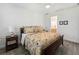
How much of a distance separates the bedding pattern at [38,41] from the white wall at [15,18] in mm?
252

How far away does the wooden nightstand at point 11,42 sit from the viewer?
1.62m

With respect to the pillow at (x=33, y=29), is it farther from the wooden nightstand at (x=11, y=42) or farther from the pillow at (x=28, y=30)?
the wooden nightstand at (x=11, y=42)

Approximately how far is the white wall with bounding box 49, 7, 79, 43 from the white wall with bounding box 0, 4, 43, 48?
0.43 metres

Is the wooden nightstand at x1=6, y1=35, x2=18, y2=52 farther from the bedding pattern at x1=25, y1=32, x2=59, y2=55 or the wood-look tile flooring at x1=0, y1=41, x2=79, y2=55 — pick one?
the bedding pattern at x1=25, y1=32, x2=59, y2=55

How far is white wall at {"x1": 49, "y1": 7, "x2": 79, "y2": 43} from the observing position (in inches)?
63.2

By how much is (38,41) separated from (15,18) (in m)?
0.67

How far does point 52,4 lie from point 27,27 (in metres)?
0.70

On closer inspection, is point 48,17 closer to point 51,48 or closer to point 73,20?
point 73,20

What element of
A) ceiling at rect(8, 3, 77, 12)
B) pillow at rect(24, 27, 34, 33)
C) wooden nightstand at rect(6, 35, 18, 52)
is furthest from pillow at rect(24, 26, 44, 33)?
ceiling at rect(8, 3, 77, 12)

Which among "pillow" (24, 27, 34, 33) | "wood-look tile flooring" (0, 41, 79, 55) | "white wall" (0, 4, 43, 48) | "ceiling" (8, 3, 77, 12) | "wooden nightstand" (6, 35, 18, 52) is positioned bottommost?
"wood-look tile flooring" (0, 41, 79, 55)

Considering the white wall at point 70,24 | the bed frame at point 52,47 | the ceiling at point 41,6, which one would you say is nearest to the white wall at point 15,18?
the ceiling at point 41,6

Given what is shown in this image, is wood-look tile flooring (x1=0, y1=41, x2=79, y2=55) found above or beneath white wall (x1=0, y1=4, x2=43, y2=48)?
beneath
